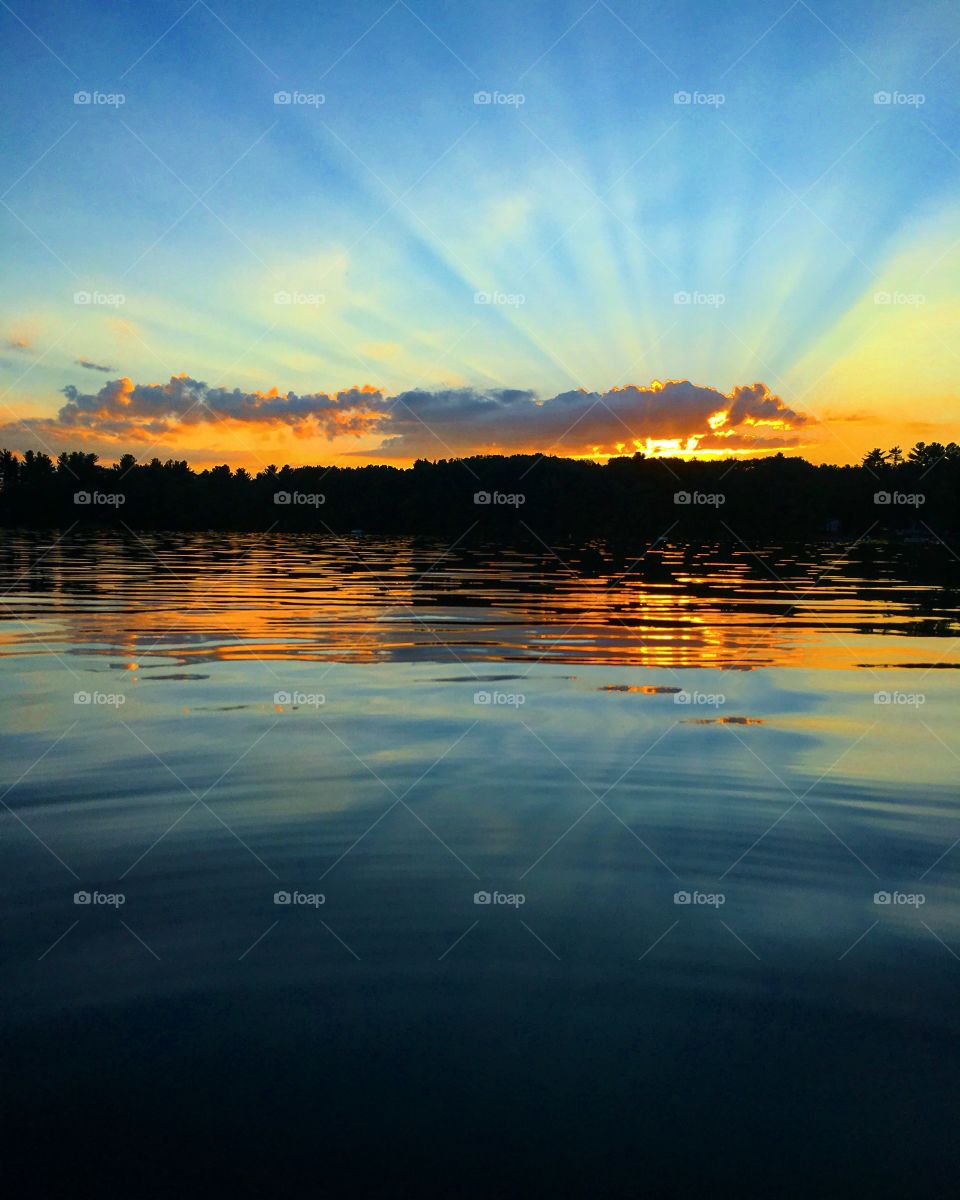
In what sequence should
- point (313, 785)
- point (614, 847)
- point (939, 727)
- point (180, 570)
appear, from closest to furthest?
1. point (614, 847)
2. point (313, 785)
3. point (939, 727)
4. point (180, 570)

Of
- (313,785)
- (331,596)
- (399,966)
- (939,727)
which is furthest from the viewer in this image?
(331,596)

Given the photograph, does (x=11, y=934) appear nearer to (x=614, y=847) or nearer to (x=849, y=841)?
(x=614, y=847)

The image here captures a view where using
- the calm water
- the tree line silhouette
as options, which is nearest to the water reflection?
the calm water

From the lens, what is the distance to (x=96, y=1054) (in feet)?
17.6

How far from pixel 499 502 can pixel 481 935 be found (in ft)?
573

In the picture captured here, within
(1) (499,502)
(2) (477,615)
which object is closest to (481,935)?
(2) (477,615)

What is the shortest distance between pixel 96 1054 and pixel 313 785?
18.0ft

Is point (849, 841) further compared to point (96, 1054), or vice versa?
point (849, 841)

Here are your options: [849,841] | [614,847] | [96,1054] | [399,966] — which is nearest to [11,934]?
[96,1054]

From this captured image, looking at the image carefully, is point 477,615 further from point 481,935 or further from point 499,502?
point 499,502

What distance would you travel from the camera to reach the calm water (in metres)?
4.74

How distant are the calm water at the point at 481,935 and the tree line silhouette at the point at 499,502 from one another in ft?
456

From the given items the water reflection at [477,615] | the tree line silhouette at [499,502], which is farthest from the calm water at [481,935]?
the tree line silhouette at [499,502]

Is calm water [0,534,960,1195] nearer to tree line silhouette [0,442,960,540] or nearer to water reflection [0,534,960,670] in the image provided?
water reflection [0,534,960,670]
